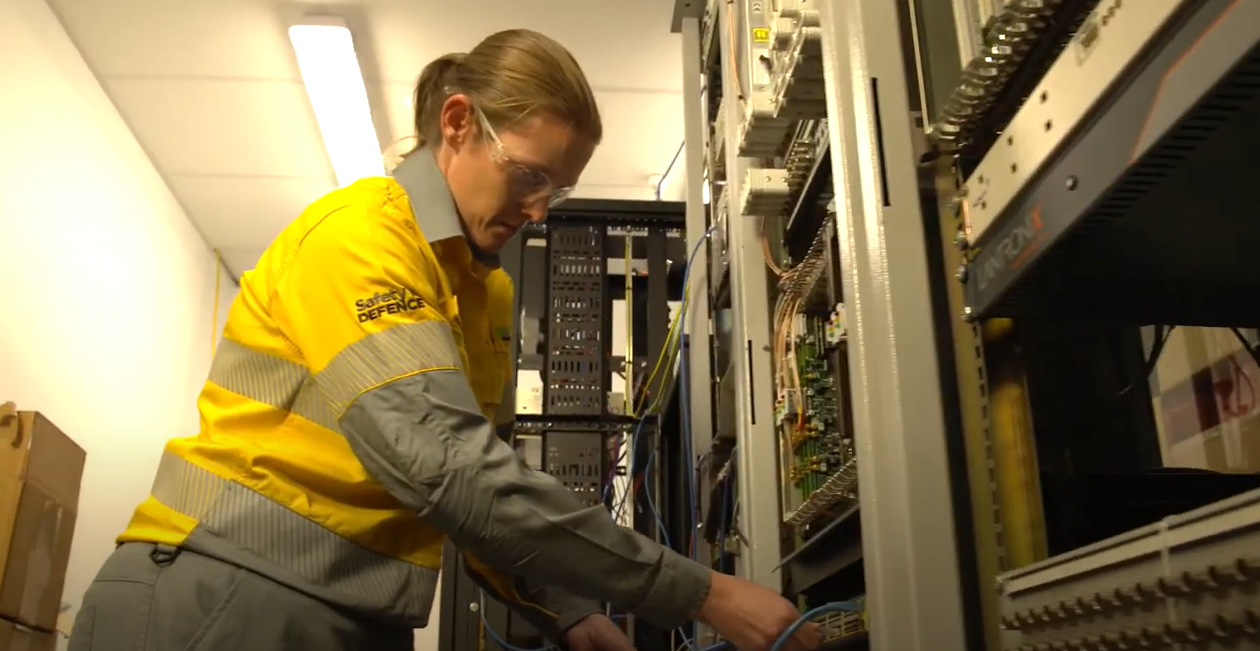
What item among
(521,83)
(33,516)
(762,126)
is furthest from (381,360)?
(33,516)

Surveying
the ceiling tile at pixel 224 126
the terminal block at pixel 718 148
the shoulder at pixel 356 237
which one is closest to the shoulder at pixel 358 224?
the shoulder at pixel 356 237

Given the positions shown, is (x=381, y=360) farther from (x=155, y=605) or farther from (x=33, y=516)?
(x=33, y=516)

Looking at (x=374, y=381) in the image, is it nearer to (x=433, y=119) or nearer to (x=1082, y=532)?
(x=433, y=119)

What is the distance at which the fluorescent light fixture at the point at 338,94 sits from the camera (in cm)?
330

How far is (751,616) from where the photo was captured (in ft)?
3.28

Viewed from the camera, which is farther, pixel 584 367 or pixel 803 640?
pixel 584 367

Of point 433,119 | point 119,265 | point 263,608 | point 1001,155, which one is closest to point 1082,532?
point 1001,155

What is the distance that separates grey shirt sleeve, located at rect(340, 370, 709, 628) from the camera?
0.97 m

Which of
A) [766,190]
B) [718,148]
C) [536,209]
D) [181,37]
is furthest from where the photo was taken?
[181,37]

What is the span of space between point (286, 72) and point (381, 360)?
9.45 ft

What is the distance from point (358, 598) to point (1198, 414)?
133 cm

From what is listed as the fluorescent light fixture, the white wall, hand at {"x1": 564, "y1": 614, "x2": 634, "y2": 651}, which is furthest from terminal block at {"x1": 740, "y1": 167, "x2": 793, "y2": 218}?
the white wall

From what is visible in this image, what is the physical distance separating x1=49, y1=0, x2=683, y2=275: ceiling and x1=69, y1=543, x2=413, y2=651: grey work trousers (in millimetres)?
2559

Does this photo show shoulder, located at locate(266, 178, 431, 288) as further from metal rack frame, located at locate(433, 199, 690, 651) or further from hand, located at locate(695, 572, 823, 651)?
metal rack frame, located at locate(433, 199, 690, 651)
